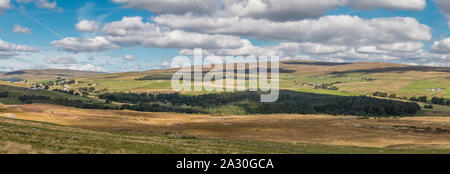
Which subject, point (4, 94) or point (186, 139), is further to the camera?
point (4, 94)

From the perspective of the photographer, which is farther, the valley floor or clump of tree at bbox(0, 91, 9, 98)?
clump of tree at bbox(0, 91, 9, 98)

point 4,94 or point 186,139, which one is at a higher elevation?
point 4,94

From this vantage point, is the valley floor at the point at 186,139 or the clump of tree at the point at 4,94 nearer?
the valley floor at the point at 186,139
